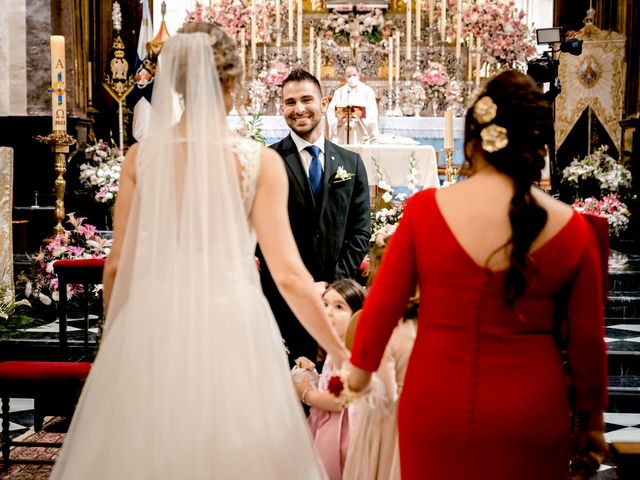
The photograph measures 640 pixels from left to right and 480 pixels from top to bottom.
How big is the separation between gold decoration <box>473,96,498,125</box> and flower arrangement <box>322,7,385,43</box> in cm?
891

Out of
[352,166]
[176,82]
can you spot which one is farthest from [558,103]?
[176,82]

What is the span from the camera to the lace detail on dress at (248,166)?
2.55 metres

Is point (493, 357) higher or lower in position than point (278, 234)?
lower

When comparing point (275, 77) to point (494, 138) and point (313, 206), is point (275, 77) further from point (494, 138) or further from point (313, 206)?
point (494, 138)

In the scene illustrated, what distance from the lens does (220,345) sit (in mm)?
2492

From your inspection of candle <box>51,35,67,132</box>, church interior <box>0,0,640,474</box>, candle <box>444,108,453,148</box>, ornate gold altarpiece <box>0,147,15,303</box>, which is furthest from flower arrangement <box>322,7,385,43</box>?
ornate gold altarpiece <box>0,147,15,303</box>

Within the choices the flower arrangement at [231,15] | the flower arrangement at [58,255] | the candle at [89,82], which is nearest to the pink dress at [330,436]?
the flower arrangement at [58,255]

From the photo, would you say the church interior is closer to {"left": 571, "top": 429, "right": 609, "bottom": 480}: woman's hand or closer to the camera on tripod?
the camera on tripod

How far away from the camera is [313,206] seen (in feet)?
13.0

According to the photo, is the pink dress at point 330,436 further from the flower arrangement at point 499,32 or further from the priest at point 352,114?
the flower arrangement at point 499,32

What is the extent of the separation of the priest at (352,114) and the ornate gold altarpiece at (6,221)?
3053 mm

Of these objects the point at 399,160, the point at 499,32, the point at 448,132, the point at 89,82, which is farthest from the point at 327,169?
the point at 89,82

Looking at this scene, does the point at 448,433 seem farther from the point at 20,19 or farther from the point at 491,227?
the point at 20,19

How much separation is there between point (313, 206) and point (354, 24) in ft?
24.3
